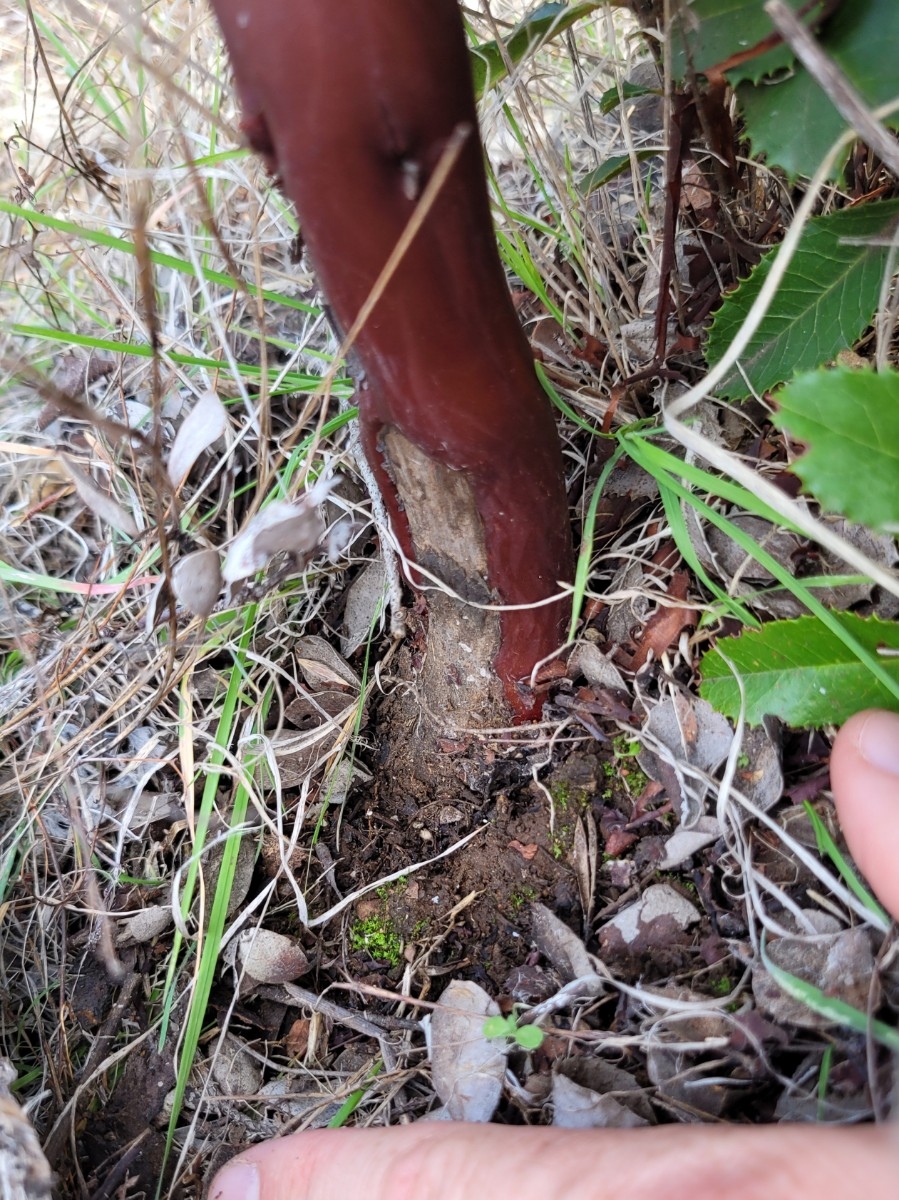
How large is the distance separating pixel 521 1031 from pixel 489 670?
33 centimetres

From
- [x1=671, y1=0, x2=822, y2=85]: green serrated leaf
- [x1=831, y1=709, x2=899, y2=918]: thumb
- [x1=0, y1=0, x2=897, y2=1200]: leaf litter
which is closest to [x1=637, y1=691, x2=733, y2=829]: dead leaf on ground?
[x1=0, y1=0, x2=897, y2=1200]: leaf litter

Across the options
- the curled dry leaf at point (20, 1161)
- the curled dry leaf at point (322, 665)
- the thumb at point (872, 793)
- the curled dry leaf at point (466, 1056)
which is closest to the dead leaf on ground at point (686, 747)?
the thumb at point (872, 793)

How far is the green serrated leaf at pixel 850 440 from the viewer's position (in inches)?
21.2

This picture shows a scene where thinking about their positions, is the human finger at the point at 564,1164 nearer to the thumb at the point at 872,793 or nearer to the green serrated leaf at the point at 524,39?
the thumb at the point at 872,793

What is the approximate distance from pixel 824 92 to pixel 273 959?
3.02ft

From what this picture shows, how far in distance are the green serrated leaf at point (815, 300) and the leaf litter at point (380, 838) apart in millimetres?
123

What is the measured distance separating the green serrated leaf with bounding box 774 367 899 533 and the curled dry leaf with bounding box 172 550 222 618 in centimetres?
51

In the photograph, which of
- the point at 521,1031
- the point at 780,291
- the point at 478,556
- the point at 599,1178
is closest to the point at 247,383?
the point at 478,556

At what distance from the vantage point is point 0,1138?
0.75 meters

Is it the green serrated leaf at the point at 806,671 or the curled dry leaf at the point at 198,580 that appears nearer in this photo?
the green serrated leaf at the point at 806,671

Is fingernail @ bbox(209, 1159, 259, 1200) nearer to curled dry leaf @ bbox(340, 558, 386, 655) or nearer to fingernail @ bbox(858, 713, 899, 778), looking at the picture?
curled dry leaf @ bbox(340, 558, 386, 655)

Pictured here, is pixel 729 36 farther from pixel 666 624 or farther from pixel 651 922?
pixel 651 922

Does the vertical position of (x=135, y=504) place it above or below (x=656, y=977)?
above

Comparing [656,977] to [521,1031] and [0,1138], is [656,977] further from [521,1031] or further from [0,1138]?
[0,1138]
